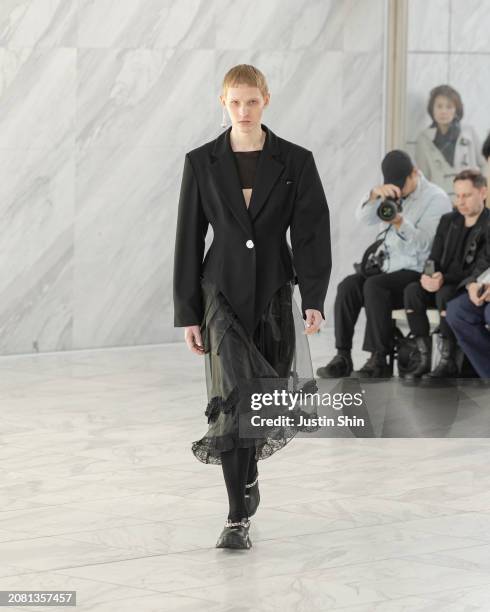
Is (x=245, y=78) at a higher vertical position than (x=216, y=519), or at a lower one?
higher

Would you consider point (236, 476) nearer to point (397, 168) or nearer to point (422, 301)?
point (422, 301)

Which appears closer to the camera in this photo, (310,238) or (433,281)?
(310,238)

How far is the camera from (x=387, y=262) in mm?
8766

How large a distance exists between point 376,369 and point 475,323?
2.56 ft

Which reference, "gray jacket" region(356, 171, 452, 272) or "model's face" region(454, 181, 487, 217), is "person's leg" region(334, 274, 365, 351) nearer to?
"gray jacket" region(356, 171, 452, 272)

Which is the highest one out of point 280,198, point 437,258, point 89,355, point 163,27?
point 163,27

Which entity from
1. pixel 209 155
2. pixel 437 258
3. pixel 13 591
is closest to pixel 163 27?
pixel 437 258

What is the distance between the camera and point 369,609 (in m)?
3.91

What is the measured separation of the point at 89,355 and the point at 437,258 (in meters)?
2.96

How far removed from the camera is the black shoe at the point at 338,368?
8.51 metres

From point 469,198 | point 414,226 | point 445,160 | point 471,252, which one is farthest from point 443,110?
point 471,252

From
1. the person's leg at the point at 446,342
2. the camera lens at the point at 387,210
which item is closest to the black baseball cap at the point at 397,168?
the camera lens at the point at 387,210

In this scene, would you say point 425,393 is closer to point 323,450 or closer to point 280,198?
point 323,450
